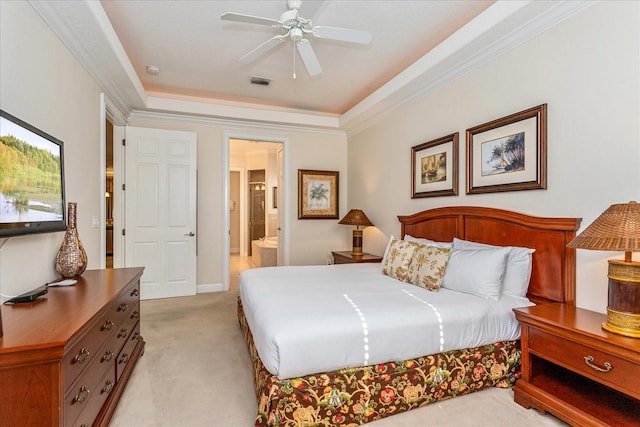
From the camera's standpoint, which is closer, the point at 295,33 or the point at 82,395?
the point at 82,395

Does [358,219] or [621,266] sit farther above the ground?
[358,219]

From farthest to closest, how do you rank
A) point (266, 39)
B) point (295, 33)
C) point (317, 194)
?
1. point (317, 194)
2. point (266, 39)
3. point (295, 33)

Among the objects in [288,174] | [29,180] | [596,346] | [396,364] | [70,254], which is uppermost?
[288,174]

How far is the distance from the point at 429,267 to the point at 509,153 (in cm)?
113

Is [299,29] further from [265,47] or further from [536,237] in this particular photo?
[536,237]

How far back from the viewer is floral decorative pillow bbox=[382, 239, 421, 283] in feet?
9.56

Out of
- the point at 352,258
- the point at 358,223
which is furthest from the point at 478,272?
the point at 358,223

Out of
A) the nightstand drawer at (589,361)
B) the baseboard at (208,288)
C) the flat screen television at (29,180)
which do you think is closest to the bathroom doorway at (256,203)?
the baseboard at (208,288)

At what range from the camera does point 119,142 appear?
14.4ft

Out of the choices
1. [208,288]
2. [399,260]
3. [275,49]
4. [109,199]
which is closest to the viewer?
[399,260]

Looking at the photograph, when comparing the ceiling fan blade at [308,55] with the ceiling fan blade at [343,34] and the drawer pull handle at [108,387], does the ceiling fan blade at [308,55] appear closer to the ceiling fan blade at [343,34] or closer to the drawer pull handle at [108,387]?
the ceiling fan blade at [343,34]

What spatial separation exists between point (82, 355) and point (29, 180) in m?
1.07

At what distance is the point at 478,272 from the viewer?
2.40 metres

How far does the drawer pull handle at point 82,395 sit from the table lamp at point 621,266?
96.8 inches
